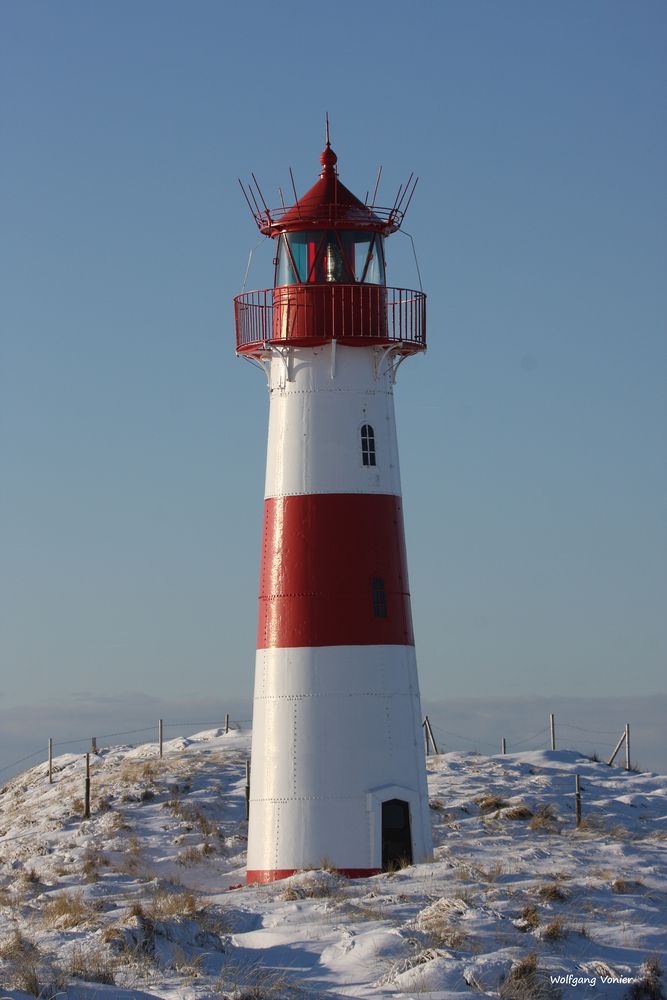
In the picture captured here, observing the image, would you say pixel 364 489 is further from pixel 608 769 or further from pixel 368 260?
pixel 608 769

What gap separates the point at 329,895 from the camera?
21.6 metres

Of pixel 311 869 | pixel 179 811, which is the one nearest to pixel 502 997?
pixel 311 869

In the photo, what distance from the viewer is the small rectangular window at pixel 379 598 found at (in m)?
24.2

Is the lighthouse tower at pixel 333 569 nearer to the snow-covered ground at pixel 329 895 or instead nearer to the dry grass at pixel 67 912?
the snow-covered ground at pixel 329 895

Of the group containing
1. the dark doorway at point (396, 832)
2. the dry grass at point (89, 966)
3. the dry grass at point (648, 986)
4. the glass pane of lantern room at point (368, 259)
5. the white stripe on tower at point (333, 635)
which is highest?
the glass pane of lantern room at point (368, 259)

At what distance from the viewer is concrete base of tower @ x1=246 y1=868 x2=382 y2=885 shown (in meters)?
23.5

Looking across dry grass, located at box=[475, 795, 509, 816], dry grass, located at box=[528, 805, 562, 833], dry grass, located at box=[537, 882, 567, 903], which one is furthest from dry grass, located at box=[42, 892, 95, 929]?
dry grass, located at box=[475, 795, 509, 816]

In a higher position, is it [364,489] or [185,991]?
[364,489]

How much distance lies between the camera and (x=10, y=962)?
1577cm

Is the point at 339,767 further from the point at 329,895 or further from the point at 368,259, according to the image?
the point at 368,259

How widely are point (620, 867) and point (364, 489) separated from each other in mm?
6978

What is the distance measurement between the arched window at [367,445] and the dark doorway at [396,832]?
516 centimetres

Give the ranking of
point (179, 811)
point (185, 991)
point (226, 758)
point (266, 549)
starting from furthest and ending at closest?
point (226, 758)
point (179, 811)
point (266, 549)
point (185, 991)

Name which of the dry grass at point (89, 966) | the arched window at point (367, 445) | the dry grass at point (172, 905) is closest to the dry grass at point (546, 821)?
the arched window at point (367, 445)
